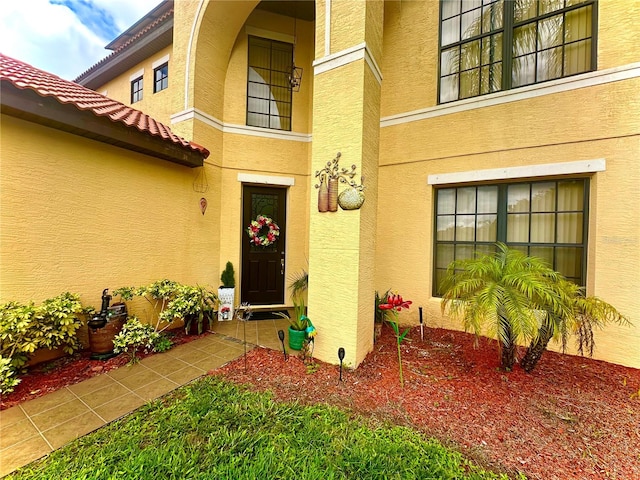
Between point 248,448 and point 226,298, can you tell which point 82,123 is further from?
point 248,448

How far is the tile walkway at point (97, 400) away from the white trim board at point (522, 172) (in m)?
4.26

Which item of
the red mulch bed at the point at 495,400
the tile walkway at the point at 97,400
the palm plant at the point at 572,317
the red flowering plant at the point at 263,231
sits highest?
the red flowering plant at the point at 263,231

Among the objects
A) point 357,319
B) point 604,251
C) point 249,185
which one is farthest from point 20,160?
point 604,251

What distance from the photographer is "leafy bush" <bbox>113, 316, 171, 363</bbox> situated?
359 centimetres

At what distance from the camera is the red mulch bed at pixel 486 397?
6.88 ft

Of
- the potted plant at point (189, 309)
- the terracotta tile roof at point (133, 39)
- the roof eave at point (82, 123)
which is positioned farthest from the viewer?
the terracotta tile roof at point (133, 39)

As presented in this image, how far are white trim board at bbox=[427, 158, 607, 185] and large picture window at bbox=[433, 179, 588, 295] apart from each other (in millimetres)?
259

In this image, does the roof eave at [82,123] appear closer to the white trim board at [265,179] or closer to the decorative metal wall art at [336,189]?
the white trim board at [265,179]

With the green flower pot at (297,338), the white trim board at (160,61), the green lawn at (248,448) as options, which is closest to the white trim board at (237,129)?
the white trim board at (160,61)

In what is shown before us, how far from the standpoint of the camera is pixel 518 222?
433 centimetres

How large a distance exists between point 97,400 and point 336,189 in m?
3.73

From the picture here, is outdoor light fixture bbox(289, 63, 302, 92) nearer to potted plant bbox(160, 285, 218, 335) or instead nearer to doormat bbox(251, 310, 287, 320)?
potted plant bbox(160, 285, 218, 335)

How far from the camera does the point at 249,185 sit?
5918mm

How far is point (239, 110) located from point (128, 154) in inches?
107
